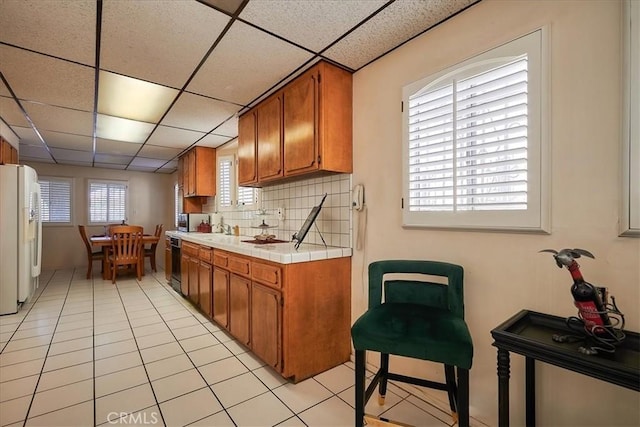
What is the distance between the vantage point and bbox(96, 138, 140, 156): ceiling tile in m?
4.51

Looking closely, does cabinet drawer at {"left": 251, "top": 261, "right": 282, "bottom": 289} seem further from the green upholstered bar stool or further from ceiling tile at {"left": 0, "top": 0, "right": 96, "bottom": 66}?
ceiling tile at {"left": 0, "top": 0, "right": 96, "bottom": 66}

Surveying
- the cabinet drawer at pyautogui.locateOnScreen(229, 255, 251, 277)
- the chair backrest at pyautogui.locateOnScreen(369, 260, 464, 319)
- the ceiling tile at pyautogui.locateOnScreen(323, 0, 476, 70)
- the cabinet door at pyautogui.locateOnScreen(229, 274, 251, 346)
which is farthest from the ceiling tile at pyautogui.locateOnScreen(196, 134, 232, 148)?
the chair backrest at pyautogui.locateOnScreen(369, 260, 464, 319)

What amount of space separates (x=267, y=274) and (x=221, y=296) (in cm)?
103

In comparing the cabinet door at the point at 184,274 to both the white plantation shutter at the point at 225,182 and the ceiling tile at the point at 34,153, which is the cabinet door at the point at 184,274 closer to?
the white plantation shutter at the point at 225,182

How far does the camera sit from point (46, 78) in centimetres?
244

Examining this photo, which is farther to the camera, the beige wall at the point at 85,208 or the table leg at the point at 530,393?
the beige wall at the point at 85,208

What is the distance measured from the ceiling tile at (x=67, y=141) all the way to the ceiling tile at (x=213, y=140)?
1.59 meters

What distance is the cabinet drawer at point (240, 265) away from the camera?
239cm

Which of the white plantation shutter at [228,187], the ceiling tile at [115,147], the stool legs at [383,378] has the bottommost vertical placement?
the stool legs at [383,378]

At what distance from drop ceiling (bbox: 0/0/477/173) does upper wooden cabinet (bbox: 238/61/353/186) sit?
0.37 ft

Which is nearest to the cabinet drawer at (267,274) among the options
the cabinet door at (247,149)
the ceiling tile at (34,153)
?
the cabinet door at (247,149)

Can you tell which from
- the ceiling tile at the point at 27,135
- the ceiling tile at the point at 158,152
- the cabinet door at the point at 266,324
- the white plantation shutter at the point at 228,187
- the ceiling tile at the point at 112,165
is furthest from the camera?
the ceiling tile at the point at 112,165

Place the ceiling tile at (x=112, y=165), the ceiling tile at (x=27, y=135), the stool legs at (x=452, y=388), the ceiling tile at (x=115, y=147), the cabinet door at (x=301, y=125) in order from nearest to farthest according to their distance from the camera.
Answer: the stool legs at (x=452, y=388)
the cabinet door at (x=301, y=125)
the ceiling tile at (x=27, y=135)
the ceiling tile at (x=115, y=147)
the ceiling tile at (x=112, y=165)

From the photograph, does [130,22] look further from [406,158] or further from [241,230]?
[241,230]
